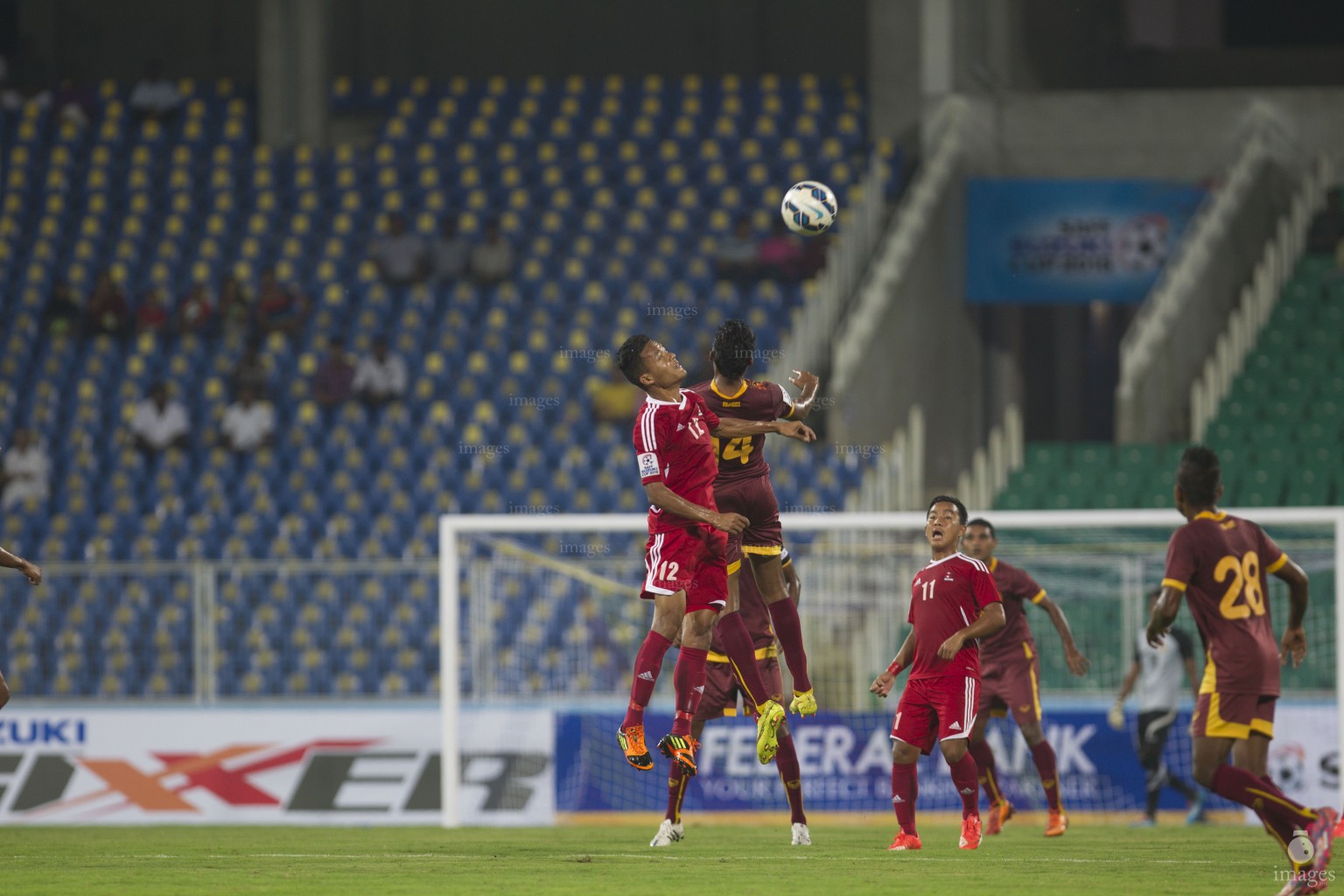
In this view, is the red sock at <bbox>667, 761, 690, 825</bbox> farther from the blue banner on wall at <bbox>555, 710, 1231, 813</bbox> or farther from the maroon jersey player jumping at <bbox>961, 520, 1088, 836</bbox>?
the blue banner on wall at <bbox>555, 710, 1231, 813</bbox>

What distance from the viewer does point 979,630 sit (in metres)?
9.95

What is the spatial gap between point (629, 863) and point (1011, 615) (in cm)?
371

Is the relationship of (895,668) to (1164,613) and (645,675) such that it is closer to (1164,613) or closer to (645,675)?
(645,675)

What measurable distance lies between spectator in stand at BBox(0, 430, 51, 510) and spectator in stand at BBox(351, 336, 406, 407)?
124 inches

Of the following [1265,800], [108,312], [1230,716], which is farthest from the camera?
[108,312]

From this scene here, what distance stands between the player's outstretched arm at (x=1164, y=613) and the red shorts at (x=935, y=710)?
219 centimetres

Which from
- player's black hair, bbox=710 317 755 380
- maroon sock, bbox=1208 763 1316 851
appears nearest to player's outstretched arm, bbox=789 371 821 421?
player's black hair, bbox=710 317 755 380

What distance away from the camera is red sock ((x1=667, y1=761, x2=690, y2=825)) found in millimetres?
10061

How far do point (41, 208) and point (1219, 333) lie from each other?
43.1 ft

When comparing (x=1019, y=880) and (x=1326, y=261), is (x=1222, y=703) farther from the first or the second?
(x=1326, y=261)

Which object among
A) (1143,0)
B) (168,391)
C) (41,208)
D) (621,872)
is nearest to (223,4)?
(41,208)

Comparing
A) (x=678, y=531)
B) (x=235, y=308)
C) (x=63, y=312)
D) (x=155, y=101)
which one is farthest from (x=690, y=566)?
(x=155, y=101)

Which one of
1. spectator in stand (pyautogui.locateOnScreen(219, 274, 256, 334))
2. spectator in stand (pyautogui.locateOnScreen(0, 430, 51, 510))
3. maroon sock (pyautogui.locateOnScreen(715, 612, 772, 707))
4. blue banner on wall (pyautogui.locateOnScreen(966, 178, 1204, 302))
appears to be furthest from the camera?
blue banner on wall (pyautogui.locateOnScreen(966, 178, 1204, 302))

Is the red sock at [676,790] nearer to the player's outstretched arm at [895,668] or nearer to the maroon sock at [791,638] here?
the maroon sock at [791,638]
